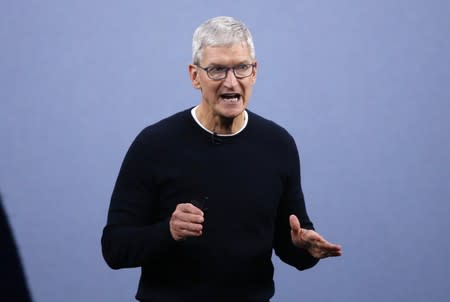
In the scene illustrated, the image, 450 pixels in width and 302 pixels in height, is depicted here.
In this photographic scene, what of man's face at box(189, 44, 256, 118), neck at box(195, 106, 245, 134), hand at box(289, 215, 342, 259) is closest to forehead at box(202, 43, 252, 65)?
man's face at box(189, 44, 256, 118)

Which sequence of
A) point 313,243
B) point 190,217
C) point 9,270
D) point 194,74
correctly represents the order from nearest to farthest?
point 190,217 → point 313,243 → point 194,74 → point 9,270

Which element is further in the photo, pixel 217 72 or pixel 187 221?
pixel 217 72

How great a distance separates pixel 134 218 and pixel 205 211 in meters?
0.15

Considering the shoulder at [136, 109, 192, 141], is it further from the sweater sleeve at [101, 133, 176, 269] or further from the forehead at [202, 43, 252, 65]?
the forehead at [202, 43, 252, 65]

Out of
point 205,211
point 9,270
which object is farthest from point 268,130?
point 9,270

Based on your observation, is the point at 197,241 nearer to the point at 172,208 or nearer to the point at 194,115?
the point at 172,208

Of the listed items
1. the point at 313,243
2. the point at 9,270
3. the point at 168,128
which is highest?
the point at 168,128

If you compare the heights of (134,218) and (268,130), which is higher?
(268,130)

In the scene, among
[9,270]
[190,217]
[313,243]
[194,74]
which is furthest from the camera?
[9,270]

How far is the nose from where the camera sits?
145 cm

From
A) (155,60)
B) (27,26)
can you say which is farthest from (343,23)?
(27,26)

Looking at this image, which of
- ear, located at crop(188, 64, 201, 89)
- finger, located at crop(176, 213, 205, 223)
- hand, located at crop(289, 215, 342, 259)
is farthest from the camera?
ear, located at crop(188, 64, 201, 89)

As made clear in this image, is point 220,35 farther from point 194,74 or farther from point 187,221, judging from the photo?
point 187,221

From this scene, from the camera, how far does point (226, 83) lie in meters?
1.45
